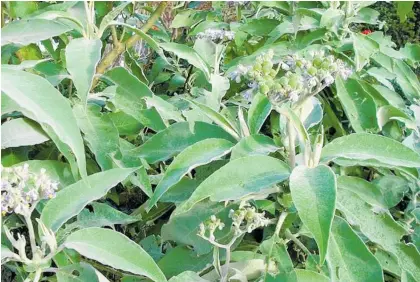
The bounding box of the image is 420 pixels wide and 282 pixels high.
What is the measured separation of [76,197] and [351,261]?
415mm

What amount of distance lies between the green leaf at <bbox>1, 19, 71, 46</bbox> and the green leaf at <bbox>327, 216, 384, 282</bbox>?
0.58 m

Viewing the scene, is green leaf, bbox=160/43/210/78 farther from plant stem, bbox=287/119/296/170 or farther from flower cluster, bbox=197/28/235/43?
plant stem, bbox=287/119/296/170

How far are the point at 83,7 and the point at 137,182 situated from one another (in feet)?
1.38

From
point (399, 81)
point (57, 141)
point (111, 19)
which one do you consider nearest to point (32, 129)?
point (57, 141)

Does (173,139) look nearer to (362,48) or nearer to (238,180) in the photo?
(238,180)

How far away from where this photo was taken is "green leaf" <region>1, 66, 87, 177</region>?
81 cm

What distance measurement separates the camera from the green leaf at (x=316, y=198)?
80cm

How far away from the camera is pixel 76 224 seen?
1.03 meters

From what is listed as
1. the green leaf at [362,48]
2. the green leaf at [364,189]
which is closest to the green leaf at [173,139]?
the green leaf at [364,189]

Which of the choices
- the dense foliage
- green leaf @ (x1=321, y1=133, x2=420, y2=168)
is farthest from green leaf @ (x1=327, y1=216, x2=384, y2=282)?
green leaf @ (x1=321, y1=133, x2=420, y2=168)

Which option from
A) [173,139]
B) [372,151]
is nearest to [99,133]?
[173,139]

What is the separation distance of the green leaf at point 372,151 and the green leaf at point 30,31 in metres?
0.51

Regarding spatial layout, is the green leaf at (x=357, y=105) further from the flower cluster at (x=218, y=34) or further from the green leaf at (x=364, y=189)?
Answer: the flower cluster at (x=218, y=34)

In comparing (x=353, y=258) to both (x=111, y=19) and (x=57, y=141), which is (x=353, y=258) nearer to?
(x=57, y=141)
